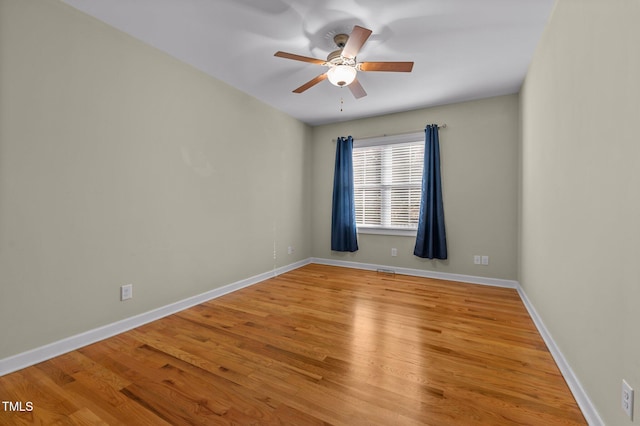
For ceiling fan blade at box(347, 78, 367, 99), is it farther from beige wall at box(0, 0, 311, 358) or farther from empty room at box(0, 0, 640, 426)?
beige wall at box(0, 0, 311, 358)

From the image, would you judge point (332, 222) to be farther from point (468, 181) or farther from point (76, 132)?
point (76, 132)

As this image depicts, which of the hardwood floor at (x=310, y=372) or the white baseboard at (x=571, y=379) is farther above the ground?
the white baseboard at (x=571, y=379)

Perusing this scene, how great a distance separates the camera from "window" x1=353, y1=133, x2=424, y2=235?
423 cm

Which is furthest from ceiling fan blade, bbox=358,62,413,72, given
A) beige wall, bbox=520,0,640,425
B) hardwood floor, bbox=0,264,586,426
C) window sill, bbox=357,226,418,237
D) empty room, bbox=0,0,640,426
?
window sill, bbox=357,226,418,237

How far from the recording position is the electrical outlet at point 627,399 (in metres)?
1.03

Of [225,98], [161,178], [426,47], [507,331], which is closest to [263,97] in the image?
[225,98]

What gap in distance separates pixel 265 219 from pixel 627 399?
3.58 meters

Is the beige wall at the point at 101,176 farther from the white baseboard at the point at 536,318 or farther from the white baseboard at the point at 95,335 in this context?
the white baseboard at the point at 536,318

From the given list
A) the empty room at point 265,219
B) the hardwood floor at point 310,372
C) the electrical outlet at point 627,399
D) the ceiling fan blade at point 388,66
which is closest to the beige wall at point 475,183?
the empty room at point 265,219

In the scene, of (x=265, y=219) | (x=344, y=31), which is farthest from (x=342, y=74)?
(x=265, y=219)

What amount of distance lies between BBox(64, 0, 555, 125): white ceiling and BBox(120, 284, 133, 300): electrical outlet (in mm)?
2146

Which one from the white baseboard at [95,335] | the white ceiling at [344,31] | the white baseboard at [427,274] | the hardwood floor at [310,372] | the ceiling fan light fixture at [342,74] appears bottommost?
the hardwood floor at [310,372]

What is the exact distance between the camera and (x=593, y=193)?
1.38 metres

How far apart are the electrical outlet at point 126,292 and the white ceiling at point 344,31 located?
2.15 meters
